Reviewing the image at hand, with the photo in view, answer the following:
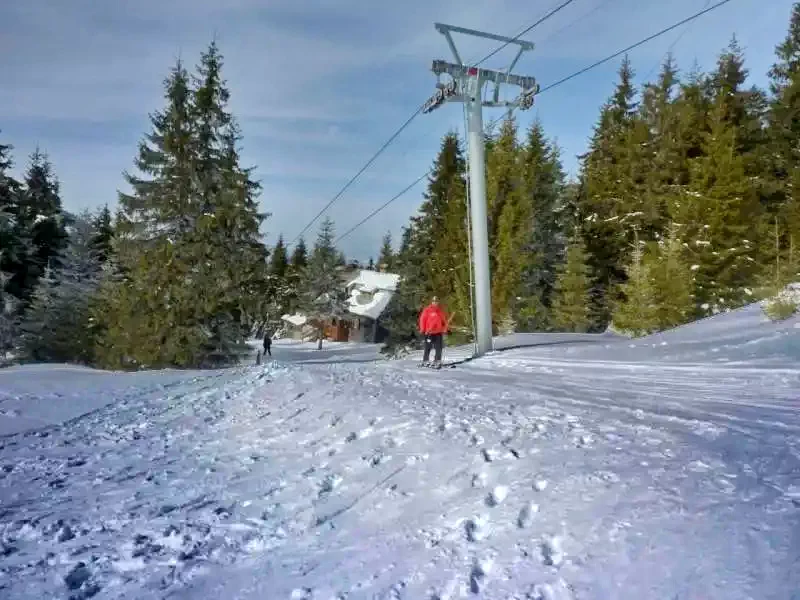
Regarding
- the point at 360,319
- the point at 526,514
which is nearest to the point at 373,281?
the point at 360,319

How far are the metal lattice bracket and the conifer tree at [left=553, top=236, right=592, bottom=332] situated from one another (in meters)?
16.3

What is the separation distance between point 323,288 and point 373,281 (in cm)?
1552

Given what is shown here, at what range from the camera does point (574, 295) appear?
110 ft

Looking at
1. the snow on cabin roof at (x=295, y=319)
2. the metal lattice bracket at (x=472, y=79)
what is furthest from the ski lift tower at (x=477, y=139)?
the snow on cabin roof at (x=295, y=319)

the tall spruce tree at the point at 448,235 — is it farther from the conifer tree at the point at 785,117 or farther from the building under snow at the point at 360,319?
the building under snow at the point at 360,319

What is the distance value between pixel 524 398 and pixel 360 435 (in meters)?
2.85

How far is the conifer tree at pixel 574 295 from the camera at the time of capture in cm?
3309

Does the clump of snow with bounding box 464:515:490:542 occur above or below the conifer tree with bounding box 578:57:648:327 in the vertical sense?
below

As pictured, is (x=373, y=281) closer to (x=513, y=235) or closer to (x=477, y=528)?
(x=513, y=235)

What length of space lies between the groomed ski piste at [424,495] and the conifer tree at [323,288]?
62963 millimetres

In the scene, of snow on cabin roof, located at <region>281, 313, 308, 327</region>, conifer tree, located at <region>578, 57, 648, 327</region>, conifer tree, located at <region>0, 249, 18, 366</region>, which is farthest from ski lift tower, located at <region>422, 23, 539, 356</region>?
snow on cabin roof, located at <region>281, 313, 308, 327</region>

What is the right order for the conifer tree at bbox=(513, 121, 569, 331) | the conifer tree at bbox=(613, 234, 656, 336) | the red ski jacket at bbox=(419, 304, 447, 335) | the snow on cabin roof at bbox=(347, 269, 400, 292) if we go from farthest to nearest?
the snow on cabin roof at bbox=(347, 269, 400, 292), the conifer tree at bbox=(513, 121, 569, 331), the conifer tree at bbox=(613, 234, 656, 336), the red ski jacket at bbox=(419, 304, 447, 335)

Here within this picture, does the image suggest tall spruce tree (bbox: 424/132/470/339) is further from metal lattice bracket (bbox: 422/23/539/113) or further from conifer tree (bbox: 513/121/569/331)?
metal lattice bracket (bbox: 422/23/539/113)

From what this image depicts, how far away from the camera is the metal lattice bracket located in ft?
58.1
